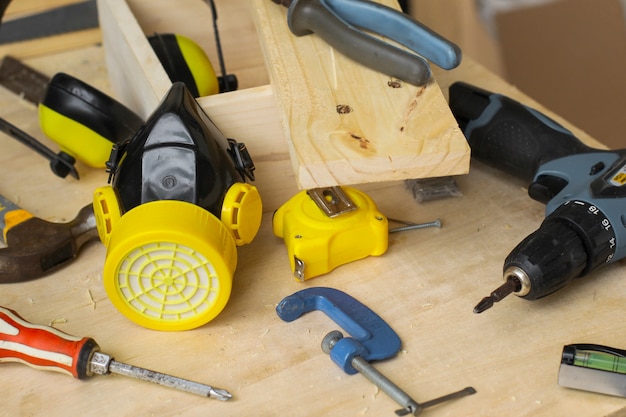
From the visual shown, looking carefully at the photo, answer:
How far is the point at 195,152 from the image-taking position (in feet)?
2.54

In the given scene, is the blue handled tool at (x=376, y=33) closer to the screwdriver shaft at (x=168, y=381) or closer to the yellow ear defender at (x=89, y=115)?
the yellow ear defender at (x=89, y=115)

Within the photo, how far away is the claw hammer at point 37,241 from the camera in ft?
2.67

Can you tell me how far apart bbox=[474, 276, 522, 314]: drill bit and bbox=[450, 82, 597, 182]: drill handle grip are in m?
0.19

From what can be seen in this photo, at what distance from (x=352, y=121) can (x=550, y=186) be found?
244 mm

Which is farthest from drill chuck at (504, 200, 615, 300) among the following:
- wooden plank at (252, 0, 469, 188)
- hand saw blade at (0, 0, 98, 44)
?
hand saw blade at (0, 0, 98, 44)

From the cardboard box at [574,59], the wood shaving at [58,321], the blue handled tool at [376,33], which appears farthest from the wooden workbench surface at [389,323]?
the cardboard box at [574,59]

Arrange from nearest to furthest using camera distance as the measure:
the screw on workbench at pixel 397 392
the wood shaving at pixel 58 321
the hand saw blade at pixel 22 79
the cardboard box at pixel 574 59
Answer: the screw on workbench at pixel 397 392, the wood shaving at pixel 58 321, the hand saw blade at pixel 22 79, the cardboard box at pixel 574 59

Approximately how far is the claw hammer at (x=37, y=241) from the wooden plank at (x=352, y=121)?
0.83 ft

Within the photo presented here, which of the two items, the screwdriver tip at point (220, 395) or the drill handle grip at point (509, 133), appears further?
the drill handle grip at point (509, 133)

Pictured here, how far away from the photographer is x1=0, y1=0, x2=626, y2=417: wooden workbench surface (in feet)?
2.24

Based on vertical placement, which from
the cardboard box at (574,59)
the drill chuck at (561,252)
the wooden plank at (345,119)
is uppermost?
the wooden plank at (345,119)

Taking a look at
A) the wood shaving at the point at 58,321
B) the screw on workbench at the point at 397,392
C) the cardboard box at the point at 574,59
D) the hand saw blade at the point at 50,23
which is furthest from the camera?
the cardboard box at the point at 574,59

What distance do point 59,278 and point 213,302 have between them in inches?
7.4

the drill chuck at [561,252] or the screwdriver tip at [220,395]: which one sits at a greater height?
the drill chuck at [561,252]
